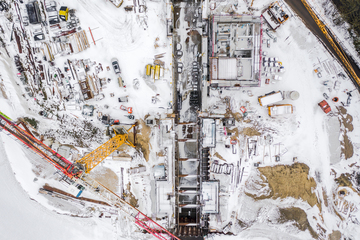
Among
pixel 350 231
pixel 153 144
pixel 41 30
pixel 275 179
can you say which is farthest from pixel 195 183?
pixel 41 30

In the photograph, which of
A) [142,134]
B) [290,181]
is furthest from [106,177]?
[290,181]

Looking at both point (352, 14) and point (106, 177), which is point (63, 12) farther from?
point (352, 14)

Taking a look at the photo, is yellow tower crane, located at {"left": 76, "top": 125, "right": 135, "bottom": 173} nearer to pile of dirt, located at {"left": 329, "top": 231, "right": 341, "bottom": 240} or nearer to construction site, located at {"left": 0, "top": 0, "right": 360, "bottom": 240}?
construction site, located at {"left": 0, "top": 0, "right": 360, "bottom": 240}

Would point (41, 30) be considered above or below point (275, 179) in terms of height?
above

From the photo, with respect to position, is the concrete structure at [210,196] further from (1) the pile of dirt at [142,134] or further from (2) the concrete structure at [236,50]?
(2) the concrete structure at [236,50]

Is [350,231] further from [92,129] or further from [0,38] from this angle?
[0,38]

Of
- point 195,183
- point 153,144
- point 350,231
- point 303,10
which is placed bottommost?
point 350,231
